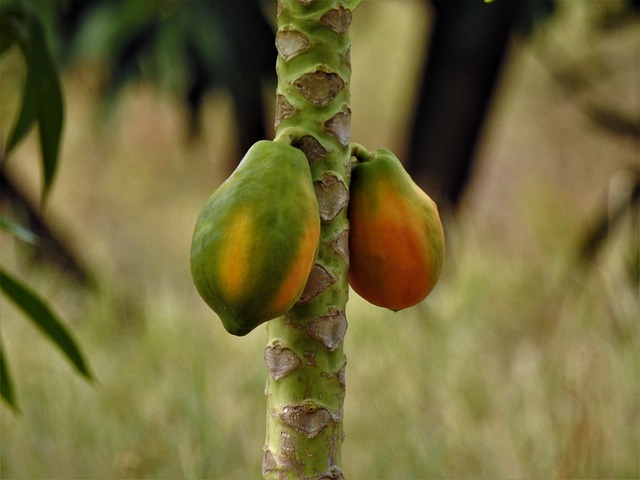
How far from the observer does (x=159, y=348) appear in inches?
130

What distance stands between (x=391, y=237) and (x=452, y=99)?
11.8ft

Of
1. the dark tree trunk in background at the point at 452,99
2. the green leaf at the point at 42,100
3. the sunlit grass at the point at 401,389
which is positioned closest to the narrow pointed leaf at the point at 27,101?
the green leaf at the point at 42,100

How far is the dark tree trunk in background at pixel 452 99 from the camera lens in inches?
161

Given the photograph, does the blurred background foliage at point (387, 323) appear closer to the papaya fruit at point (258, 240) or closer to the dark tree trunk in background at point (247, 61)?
the dark tree trunk in background at point (247, 61)

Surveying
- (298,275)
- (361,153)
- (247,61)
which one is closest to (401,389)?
(247,61)

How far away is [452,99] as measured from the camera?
14.1ft

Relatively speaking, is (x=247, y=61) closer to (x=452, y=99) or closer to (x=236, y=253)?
(x=452, y=99)

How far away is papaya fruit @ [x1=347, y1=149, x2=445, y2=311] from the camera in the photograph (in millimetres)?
775

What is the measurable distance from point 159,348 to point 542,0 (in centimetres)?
178

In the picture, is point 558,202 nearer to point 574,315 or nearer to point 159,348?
point 574,315

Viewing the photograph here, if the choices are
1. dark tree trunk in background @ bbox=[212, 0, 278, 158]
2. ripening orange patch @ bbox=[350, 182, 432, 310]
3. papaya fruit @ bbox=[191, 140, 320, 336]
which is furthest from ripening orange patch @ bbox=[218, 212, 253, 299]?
dark tree trunk in background @ bbox=[212, 0, 278, 158]

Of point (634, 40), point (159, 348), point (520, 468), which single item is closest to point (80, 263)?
point (159, 348)

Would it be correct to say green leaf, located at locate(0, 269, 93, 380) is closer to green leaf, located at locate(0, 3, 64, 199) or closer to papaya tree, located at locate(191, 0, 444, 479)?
green leaf, located at locate(0, 3, 64, 199)

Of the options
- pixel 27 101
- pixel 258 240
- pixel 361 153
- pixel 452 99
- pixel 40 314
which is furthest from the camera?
pixel 452 99
